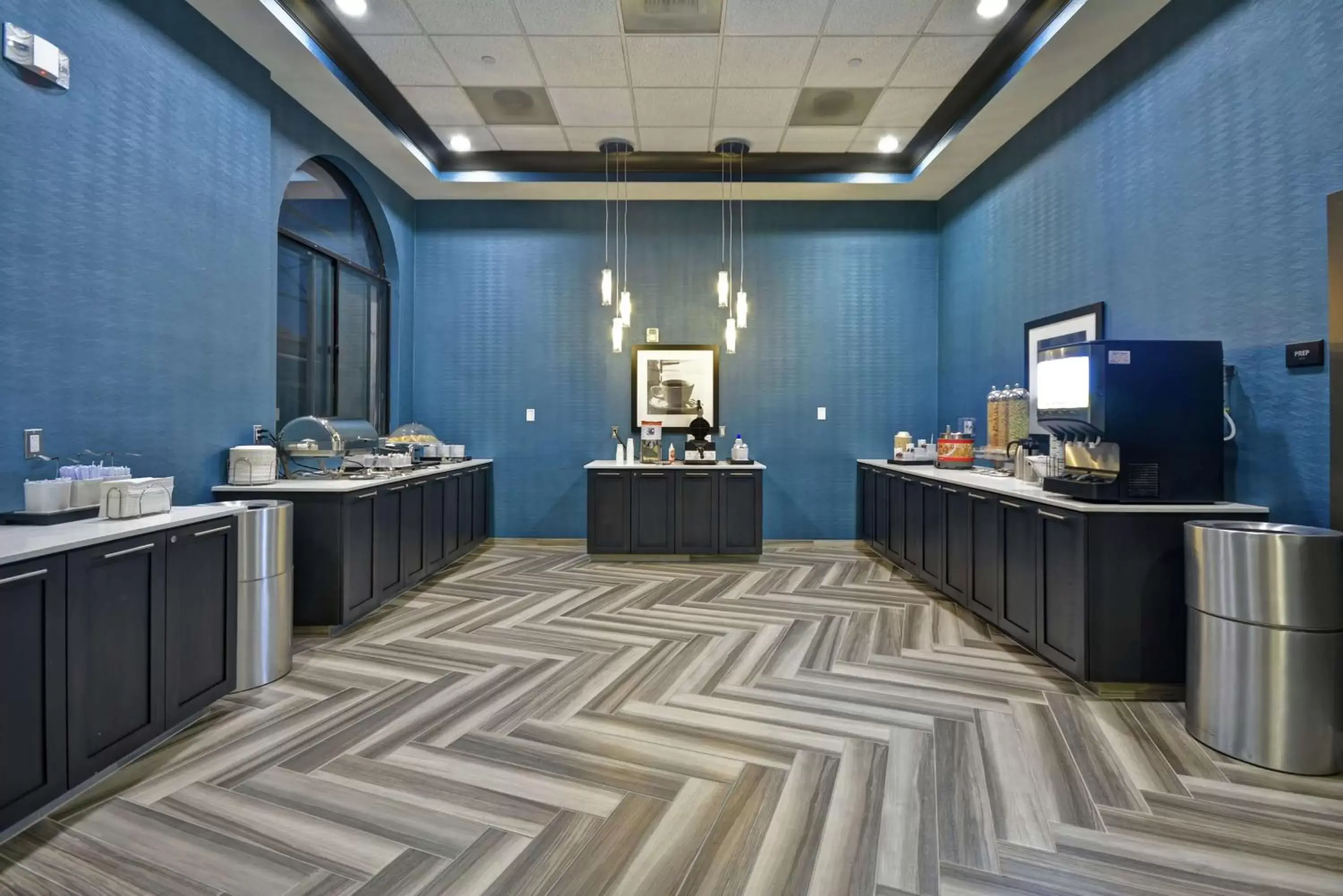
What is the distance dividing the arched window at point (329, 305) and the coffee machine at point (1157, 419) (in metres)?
4.69

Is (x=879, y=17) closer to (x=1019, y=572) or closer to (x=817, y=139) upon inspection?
(x=817, y=139)

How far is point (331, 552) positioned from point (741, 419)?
3.93 metres

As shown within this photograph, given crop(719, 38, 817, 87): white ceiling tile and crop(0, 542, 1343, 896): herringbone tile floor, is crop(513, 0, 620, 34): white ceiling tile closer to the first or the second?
crop(719, 38, 817, 87): white ceiling tile

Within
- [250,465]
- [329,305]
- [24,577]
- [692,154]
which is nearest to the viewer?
[24,577]

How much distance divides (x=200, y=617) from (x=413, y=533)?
6.72 feet

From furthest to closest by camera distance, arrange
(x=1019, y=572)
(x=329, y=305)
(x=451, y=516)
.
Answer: (x=451, y=516) < (x=329, y=305) < (x=1019, y=572)

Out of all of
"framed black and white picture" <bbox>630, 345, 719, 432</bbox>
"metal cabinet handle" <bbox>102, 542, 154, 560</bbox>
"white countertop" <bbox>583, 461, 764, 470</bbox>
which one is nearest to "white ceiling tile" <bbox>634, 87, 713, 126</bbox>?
"framed black and white picture" <bbox>630, 345, 719, 432</bbox>

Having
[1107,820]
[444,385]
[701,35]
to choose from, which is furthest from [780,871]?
[444,385]

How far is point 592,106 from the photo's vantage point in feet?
16.4

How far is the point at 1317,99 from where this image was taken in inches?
103

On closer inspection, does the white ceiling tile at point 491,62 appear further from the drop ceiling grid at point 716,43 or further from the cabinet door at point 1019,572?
the cabinet door at point 1019,572

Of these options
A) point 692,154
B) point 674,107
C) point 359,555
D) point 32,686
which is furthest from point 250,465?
point 692,154

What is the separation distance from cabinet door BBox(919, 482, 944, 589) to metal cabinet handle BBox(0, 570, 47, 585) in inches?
176

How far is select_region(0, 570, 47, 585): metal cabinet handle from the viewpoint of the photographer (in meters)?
1.80
